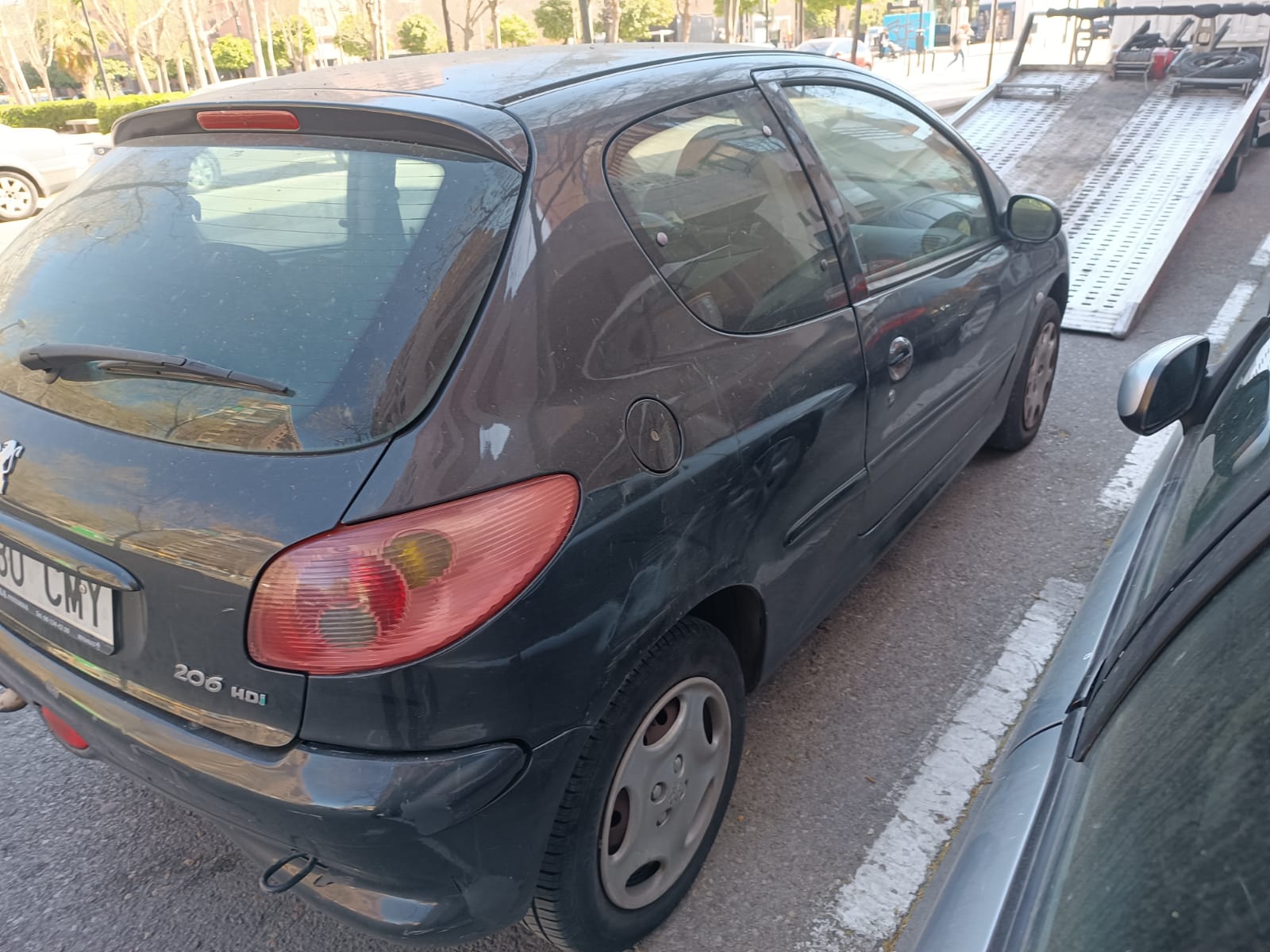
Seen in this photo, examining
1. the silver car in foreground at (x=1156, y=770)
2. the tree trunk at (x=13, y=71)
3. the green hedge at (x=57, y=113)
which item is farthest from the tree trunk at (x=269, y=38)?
the silver car in foreground at (x=1156, y=770)

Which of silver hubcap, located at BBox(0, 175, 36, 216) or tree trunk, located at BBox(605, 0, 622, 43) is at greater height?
tree trunk, located at BBox(605, 0, 622, 43)

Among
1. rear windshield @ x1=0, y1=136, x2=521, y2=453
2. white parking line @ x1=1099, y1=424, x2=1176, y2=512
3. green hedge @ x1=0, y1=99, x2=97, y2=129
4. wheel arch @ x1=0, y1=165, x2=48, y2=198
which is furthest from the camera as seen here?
green hedge @ x1=0, y1=99, x2=97, y2=129

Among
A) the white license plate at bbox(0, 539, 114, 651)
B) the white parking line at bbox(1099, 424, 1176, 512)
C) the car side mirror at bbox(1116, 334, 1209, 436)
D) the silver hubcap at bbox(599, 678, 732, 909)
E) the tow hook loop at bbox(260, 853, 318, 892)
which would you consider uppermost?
the car side mirror at bbox(1116, 334, 1209, 436)

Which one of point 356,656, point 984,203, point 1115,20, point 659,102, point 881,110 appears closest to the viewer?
point 356,656

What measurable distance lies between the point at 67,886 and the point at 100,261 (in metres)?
1.46

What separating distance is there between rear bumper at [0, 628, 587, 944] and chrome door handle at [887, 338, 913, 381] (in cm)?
141

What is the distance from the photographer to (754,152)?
93.2 inches

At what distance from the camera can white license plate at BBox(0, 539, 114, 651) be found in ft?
5.45

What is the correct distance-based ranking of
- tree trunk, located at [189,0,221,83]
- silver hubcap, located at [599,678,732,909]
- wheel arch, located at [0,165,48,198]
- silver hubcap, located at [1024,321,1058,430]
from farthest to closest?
→ tree trunk, located at [189,0,221,83]
wheel arch, located at [0,165,48,198]
silver hubcap, located at [1024,321,1058,430]
silver hubcap, located at [599,678,732,909]

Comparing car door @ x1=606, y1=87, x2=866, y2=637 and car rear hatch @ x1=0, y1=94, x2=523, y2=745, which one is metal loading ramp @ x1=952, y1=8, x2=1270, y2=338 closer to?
car door @ x1=606, y1=87, x2=866, y2=637

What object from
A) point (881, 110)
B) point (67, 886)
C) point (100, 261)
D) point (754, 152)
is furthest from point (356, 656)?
point (881, 110)

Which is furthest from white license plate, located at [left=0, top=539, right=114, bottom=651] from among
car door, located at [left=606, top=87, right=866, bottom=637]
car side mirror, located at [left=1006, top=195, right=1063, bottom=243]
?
car side mirror, located at [left=1006, top=195, right=1063, bottom=243]

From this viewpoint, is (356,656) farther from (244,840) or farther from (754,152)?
(754,152)

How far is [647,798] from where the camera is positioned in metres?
1.93
